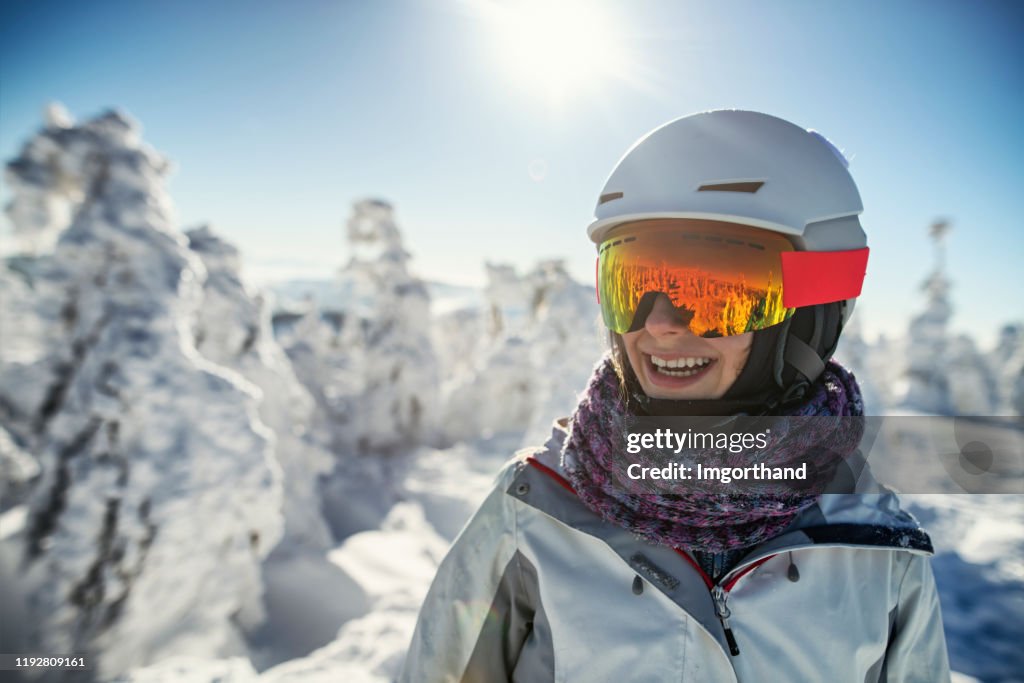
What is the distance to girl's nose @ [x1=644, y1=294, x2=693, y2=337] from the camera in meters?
1.71

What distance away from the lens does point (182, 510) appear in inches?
237

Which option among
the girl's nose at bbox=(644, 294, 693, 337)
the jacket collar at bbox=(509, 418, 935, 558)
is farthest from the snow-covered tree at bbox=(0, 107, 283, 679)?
the girl's nose at bbox=(644, 294, 693, 337)

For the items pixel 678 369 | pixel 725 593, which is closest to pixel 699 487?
pixel 725 593

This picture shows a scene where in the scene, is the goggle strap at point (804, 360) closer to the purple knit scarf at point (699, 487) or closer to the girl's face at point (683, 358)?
the purple knit scarf at point (699, 487)

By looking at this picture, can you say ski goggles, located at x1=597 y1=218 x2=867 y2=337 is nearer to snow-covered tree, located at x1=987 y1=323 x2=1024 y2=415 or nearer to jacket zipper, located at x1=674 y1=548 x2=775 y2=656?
jacket zipper, located at x1=674 y1=548 x2=775 y2=656

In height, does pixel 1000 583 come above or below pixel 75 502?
below

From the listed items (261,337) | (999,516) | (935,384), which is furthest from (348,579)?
(935,384)

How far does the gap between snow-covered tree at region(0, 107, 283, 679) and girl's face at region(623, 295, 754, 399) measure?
7079 millimetres

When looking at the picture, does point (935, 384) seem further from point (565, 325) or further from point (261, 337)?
point (261, 337)

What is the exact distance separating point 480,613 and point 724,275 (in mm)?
1680

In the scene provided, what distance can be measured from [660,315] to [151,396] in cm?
726

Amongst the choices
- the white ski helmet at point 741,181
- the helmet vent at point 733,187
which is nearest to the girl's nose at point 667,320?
the white ski helmet at point 741,181

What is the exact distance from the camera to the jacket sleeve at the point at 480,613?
163cm

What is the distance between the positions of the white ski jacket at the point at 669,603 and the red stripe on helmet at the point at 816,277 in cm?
81
